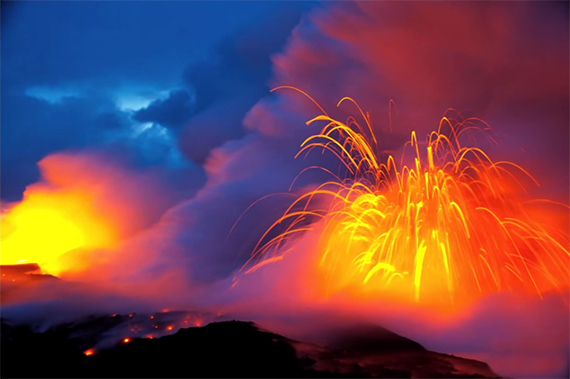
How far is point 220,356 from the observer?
45.7ft

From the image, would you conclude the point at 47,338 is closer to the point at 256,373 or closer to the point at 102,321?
the point at 102,321

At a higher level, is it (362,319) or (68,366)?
(362,319)

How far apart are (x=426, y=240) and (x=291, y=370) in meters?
11.0

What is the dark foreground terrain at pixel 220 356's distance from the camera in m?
12.9

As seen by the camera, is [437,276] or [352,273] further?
[352,273]

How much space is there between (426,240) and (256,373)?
1183cm

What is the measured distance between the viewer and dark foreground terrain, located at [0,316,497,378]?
42.2ft

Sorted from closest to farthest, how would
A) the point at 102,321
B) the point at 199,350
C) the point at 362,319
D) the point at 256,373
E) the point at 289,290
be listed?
the point at 256,373, the point at 199,350, the point at 102,321, the point at 362,319, the point at 289,290

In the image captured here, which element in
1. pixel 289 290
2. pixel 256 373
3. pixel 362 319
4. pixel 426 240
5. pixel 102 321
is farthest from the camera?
pixel 289 290

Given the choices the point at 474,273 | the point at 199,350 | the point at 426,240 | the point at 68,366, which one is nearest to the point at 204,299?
the point at 199,350

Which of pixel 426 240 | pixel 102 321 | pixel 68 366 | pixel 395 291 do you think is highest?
pixel 426 240

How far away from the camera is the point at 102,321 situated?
17.1 meters

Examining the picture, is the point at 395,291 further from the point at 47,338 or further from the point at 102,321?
the point at 47,338

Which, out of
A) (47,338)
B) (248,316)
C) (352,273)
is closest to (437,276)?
(352,273)
